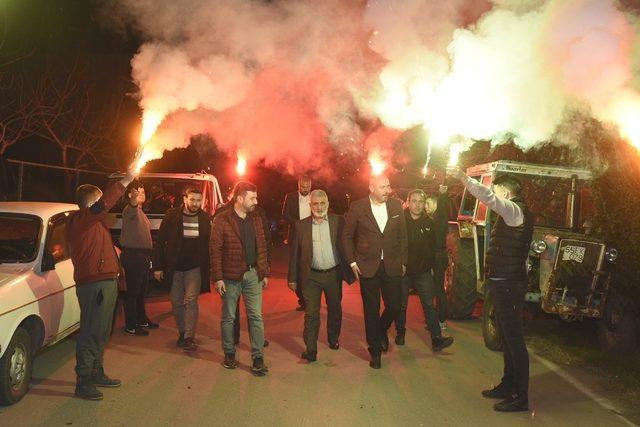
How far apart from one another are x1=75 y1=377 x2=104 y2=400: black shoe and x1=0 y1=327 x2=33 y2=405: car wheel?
1.51ft

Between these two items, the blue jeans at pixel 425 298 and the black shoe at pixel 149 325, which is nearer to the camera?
the blue jeans at pixel 425 298

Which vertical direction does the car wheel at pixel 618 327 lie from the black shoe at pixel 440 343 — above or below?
above

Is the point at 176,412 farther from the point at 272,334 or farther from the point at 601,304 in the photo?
the point at 601,304

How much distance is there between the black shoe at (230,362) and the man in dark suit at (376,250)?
1491mm

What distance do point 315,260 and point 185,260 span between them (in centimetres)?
158

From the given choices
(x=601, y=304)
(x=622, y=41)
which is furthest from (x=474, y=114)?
(x=601, y=304)

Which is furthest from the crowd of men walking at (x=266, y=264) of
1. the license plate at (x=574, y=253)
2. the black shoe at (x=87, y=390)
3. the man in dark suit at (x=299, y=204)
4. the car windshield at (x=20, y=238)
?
the man in dark suit at (x=299, y=204)

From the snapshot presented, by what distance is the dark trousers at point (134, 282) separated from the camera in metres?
7.14

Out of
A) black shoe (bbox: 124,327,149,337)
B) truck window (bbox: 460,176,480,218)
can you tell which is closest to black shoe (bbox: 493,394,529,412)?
black shoe (bbox: 124,327,149,337)

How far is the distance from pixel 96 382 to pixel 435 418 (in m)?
3.14

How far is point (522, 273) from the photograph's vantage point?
511 centimetres

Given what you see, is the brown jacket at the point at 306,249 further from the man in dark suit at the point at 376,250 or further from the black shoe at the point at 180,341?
the black shoe at the point at 180,341

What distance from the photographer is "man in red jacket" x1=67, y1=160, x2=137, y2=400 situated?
16.1 feet

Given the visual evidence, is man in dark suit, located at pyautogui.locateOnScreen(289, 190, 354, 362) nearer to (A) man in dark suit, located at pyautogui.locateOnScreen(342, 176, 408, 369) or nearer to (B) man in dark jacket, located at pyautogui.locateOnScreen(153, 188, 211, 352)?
(A) man in dark suit, located at pyautogui.locateOnScreen(342, 176, 408, 369)
